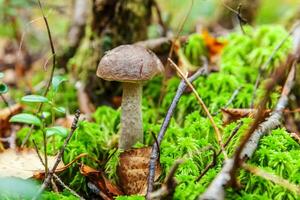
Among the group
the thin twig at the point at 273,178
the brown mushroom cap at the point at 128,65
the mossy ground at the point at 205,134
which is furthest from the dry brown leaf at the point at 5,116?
the thin twig at the point at 273,178

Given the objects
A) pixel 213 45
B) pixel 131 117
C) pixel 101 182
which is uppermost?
pixel 213 45

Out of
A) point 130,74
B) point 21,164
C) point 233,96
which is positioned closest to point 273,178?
point 130,74

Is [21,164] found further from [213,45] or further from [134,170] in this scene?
[213,45]

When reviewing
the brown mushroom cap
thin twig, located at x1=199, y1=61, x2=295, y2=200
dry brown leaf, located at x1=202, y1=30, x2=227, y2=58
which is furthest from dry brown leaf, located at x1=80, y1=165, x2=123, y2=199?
dry brown leaf, located at x1=202, y1=30, x2=227, y2=58

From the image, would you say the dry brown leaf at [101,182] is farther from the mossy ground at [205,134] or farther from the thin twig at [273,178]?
the thin twig at [273,178]

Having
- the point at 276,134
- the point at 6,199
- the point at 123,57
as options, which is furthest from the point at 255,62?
the point at 6,199
